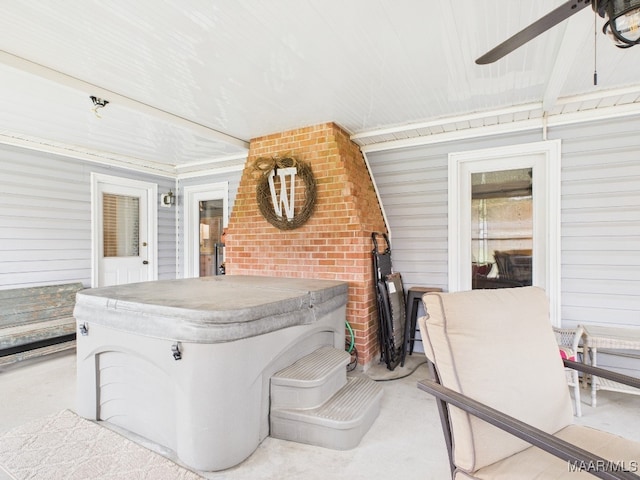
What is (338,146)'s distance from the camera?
355 cm

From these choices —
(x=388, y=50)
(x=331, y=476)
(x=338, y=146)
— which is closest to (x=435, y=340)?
(x=331, y=476)

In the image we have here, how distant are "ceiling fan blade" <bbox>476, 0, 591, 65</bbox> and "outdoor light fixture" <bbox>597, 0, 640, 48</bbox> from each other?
0.07 m

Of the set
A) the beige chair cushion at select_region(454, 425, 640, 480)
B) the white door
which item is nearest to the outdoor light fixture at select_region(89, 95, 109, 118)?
the white door

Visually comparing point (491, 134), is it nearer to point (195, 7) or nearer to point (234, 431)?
point (195, 7)

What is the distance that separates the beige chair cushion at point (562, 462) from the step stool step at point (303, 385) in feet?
3.38

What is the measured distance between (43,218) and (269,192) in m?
2.83

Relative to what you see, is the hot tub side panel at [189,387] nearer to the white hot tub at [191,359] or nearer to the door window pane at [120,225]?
the white hot tub at [191,359]

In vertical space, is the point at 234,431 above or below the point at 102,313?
below

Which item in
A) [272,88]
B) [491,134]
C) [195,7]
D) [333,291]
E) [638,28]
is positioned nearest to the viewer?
[638,28]

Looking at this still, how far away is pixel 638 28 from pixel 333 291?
2.36 m

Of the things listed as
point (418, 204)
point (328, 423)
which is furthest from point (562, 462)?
point (418, 204)

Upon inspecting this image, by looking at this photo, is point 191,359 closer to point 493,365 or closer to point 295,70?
point 493,365

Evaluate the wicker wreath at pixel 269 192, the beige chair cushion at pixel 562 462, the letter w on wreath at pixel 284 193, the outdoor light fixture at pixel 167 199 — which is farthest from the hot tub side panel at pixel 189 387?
the outdoor light fixture at pixel 167 199

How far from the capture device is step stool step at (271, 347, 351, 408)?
217 cm
